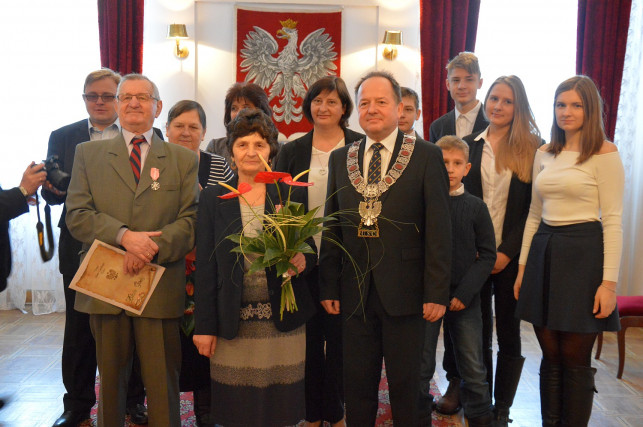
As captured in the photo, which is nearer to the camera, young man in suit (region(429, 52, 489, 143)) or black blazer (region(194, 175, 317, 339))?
black blazer (region(194, 175, 317, 339))

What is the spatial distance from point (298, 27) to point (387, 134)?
3.49m

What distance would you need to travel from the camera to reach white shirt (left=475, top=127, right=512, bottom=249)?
308 cm

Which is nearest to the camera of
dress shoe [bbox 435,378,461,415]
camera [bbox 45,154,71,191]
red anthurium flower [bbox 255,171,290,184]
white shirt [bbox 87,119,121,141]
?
red anthurium flower [bbox 255,171,290,184]

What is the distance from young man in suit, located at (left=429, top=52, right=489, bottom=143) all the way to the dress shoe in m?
1.49

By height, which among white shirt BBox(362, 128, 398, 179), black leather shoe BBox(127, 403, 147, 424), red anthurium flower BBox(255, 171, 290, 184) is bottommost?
black leather shoe BBox(127, 403, 147, 424)

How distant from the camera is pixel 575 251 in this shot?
2.65 m

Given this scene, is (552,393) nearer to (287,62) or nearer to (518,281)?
(518,281)

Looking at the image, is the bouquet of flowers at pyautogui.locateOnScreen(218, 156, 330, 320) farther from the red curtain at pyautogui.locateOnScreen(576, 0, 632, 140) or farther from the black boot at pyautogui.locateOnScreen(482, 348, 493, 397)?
the red curtain at pyautogui.locateOnScreen(576, 0, 632, 140)

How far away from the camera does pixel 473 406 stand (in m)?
2.89

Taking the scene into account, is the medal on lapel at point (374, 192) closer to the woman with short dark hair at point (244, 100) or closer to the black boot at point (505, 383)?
the woman with short dark hair at point (244, 100)

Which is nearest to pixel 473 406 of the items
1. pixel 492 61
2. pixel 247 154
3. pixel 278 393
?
pixel 278 393

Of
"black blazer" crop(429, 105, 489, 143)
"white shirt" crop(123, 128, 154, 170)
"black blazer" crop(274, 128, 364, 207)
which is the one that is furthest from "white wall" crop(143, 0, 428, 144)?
"white shirt" crop(123, 128, 154, 170)

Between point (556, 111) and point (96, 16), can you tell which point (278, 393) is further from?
point (96, 16)

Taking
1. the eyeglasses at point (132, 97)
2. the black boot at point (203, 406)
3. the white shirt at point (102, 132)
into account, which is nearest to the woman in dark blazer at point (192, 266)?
the black boot at point (203, 406)
